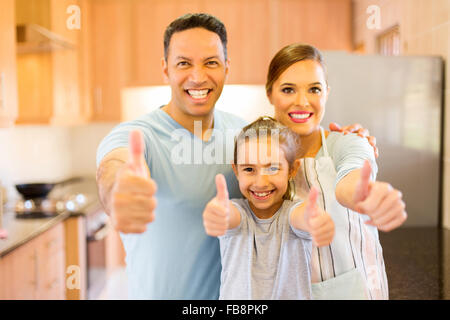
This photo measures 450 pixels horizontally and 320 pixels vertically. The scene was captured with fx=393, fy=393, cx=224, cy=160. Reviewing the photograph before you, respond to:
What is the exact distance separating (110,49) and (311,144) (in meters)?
0.33

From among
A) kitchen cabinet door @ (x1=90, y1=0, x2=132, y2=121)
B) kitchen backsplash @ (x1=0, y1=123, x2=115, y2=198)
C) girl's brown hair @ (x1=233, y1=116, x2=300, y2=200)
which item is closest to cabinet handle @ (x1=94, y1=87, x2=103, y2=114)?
kitchen cabinet door @ (x1=90, y1=0, x2=132, y2=121)

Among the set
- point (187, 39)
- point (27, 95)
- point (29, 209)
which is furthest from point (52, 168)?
point (187, 39)

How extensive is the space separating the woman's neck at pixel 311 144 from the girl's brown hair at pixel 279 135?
0.01 m

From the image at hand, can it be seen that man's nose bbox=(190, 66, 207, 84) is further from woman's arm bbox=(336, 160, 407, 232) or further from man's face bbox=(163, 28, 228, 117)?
woman's arm bbox=(336, 160, 407, 232)

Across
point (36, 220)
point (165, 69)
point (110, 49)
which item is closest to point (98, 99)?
point (110, 49)

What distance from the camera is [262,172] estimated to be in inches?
16.1

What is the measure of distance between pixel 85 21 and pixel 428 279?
673 millimetres

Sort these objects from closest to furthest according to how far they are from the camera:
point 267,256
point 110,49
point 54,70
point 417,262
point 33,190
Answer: point 267,256 < point 110,49 < point 417,262 < point 54,70 < point 33,190

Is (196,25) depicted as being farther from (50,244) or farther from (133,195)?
(50,244)

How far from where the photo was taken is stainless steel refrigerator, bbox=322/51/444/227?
2.12ft

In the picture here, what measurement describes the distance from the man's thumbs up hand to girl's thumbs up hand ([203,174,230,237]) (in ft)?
0.23

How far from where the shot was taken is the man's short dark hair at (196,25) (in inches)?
17.7

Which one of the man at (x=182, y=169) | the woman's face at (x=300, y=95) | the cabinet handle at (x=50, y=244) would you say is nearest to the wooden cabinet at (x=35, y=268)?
the cabinet handle at (x=50, y=244)
